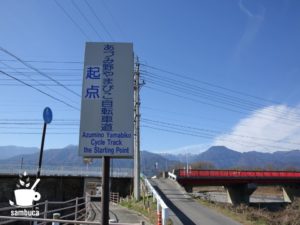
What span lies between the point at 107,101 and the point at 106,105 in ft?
0.24

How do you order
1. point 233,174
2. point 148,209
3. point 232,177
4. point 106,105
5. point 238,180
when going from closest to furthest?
point 106,105, point 148,209, point 232,177, point 233,174, point 238,180

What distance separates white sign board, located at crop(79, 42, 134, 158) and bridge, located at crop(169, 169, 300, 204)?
47.2 meters

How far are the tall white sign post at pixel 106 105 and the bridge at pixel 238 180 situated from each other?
47.2 m

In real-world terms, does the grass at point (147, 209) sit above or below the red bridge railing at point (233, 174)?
below

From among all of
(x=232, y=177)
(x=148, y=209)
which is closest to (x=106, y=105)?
(x=148, y=209)

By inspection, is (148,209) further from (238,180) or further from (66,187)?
(238,180)

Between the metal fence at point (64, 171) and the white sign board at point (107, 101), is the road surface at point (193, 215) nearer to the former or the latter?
the white sign board at point (107, 101)

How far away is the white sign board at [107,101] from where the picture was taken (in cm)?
644

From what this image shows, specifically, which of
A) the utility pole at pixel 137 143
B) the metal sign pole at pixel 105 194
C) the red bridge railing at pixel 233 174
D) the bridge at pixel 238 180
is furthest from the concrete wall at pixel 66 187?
the metal sign pole at pixel 105 194

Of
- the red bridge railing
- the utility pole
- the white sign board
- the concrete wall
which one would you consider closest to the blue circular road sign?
the white sign board

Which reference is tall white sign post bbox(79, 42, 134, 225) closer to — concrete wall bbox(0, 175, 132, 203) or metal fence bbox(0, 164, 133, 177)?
concrete wall bbox(0, 175, 132, 203)

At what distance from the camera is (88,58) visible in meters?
6.87

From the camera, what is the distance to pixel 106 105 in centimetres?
657

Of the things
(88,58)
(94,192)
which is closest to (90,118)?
(88,58)
